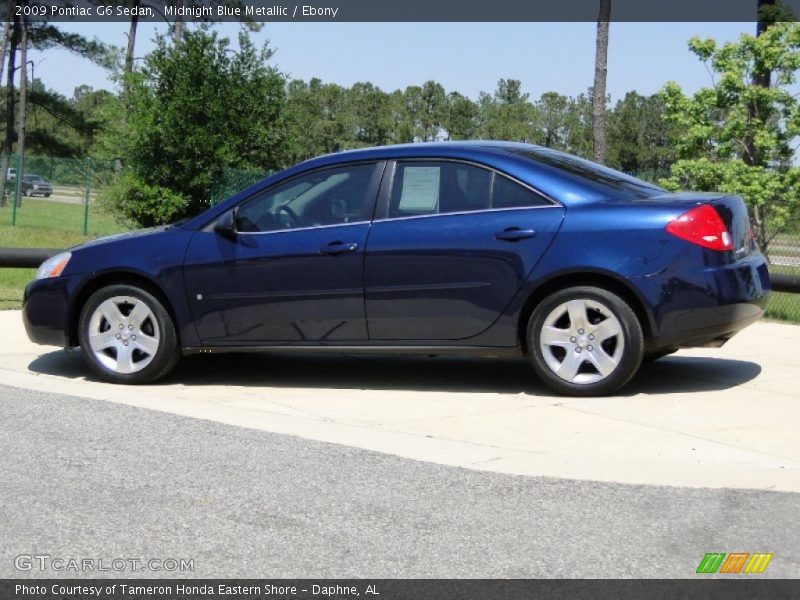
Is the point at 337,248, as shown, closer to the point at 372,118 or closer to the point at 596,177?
the point at 596,177

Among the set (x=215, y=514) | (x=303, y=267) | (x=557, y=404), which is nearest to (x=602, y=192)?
(x=557, y=404)

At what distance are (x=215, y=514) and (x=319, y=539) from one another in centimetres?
56

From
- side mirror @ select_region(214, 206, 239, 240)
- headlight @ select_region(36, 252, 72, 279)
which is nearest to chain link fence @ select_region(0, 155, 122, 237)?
headlight @ select_region(36, 252, 72, 279)

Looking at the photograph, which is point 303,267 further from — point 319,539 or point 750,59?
point 750,59

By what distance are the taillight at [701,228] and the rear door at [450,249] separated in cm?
71

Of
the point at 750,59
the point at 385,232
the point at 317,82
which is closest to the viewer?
the point at 385,232

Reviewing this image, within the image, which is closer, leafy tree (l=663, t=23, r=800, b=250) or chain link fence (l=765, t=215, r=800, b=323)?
chain link fence (l=765, t=215, r=800, b=323)

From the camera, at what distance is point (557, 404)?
23.0 feet

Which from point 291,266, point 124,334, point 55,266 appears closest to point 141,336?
point 124,334

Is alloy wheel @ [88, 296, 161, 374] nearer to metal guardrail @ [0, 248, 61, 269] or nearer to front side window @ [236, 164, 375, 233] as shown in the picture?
front side window @ [236, 164, 375, 233]

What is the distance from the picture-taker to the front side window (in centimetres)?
768

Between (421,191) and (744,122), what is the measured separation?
1507 cm

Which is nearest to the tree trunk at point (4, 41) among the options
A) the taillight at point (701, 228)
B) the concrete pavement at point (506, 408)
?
the concrete pavement at point (506, 408)

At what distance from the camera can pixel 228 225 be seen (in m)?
7.73
